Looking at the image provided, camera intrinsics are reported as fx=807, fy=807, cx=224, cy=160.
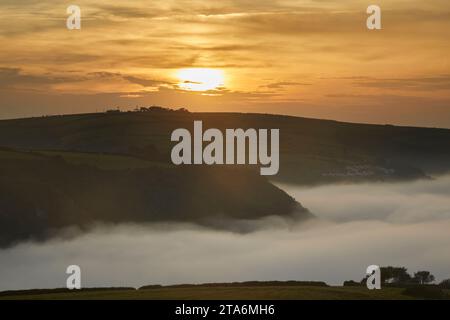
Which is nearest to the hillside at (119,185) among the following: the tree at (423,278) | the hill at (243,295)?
the tree at (423,278)

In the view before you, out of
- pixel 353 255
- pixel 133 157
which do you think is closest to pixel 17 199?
pixel 133 157

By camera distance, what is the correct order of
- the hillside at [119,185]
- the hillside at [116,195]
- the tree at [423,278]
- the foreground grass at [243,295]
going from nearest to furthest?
1. the foreground grass at [243,295]
2. the tree at [423,278]
3. the hillside at [116,195]
4. the hillside at [119,185]

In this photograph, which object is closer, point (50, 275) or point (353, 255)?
point (50, 275)

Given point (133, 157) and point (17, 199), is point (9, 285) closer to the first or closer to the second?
point (17, 199)

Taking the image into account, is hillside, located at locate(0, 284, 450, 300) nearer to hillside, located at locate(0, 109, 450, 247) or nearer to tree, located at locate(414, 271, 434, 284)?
tree, located at locate(414, 271, 434, 284)

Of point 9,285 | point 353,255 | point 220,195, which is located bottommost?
point 9,285

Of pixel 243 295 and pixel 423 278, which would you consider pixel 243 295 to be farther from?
pixel 423 278

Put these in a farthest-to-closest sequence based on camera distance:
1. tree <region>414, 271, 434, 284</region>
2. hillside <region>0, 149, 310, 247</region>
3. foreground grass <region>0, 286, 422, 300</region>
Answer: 1. hillside <region>0, 149, 310, 247</region>
2. tree <region>414, 271, 434, 284</region>
3. foreground grass <region>0, 286, 422, 300</region>

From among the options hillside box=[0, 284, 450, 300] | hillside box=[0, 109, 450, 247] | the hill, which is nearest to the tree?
the hill

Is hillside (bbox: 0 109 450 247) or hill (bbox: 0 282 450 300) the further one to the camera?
hillside (bbox: 0 109 450 247)

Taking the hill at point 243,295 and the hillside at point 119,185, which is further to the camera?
the hillside at point 119,185

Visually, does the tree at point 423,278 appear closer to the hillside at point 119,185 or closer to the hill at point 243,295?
the hill at point 243,295
